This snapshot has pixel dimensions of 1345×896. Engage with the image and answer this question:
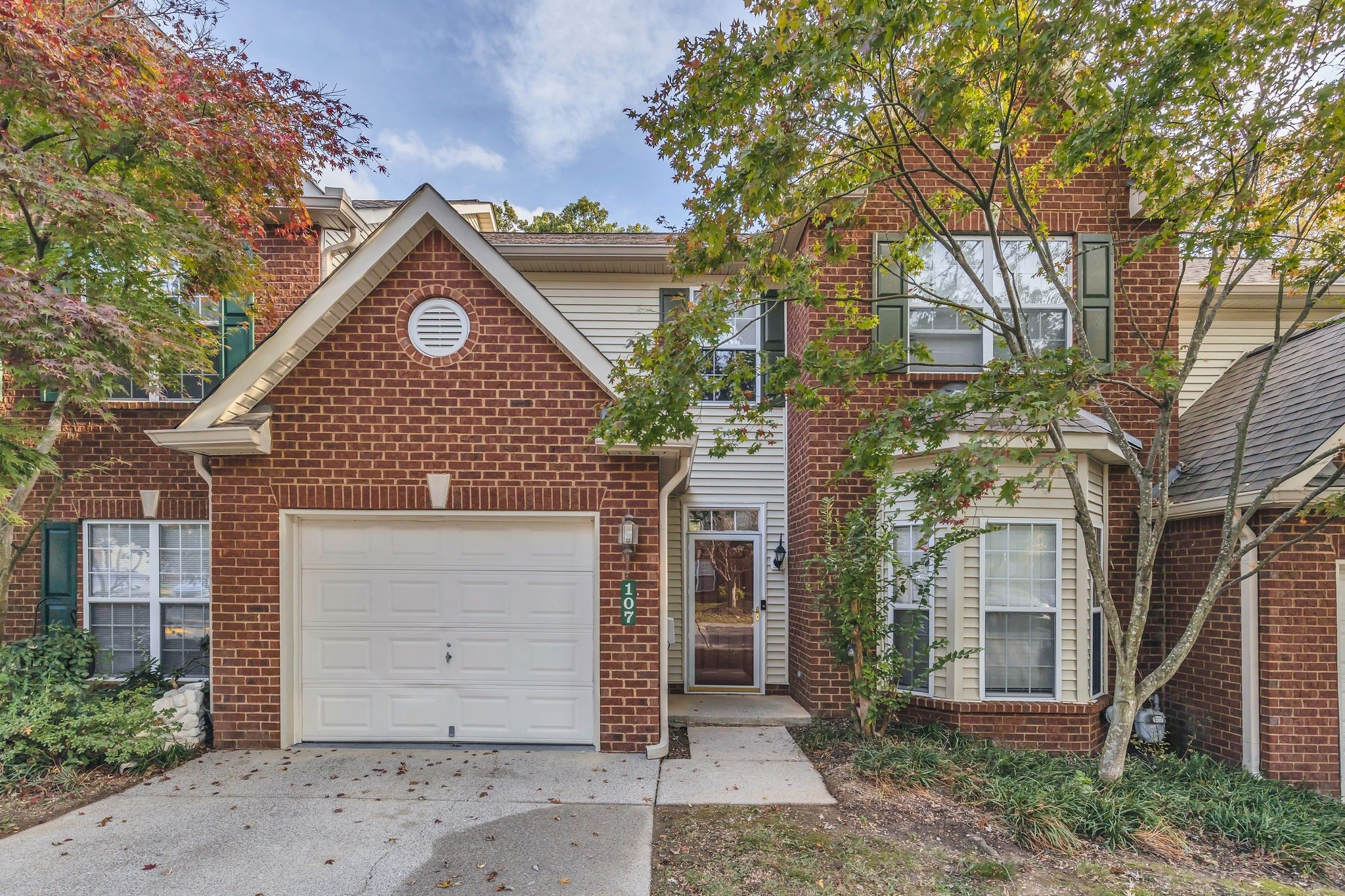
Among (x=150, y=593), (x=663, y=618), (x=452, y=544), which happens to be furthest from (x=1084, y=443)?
(x=150, y=593)

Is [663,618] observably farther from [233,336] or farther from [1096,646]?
[233,336]

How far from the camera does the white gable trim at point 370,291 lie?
5746mm

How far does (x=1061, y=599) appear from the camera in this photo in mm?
6520

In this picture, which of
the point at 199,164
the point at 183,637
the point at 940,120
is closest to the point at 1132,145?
the point at 940,120

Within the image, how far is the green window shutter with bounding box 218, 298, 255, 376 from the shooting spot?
7.69m

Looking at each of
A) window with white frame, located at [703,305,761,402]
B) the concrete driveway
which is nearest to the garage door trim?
the concrete driveway

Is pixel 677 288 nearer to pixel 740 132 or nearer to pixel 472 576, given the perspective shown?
pixel 740 132

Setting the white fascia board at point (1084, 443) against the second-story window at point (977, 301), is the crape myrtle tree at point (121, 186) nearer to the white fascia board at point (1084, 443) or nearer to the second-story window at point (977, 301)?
the second-story window at point (977, 301)

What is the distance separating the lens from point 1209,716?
6418mm

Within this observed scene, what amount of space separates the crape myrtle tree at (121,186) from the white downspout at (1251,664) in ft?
33.3

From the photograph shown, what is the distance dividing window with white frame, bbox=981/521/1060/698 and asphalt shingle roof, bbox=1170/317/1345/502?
1775 millimetres

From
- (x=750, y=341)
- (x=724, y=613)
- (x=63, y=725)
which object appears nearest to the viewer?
(x=63, y=725)

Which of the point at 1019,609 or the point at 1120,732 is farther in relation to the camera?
the point at 1019,609

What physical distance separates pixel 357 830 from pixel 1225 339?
11908 millimetres
